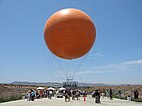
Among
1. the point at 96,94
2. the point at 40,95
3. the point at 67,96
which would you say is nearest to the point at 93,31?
the point at 96,94

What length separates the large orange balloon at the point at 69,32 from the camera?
15812mm

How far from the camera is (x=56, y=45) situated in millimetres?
16391

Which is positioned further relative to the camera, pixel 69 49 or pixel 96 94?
pixel 96 94

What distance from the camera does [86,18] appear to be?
1634cm

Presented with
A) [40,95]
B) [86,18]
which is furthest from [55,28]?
[40,95]

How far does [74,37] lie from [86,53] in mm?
2047

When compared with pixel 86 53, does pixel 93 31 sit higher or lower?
higher

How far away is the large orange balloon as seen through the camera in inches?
623

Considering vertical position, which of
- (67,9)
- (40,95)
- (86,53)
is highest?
(67,9)

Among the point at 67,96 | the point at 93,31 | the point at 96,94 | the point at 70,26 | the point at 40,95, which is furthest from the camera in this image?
the point at 40,95

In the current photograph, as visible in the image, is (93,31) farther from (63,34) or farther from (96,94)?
(96,94)

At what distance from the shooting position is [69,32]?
16.0 metres

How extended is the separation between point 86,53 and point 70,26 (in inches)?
105

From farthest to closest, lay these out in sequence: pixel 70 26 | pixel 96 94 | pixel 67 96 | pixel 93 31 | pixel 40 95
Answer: pixel 40 95 < pixel 67 96 < pixel 96 94 < pixel 93 31 < pixel 70 26
